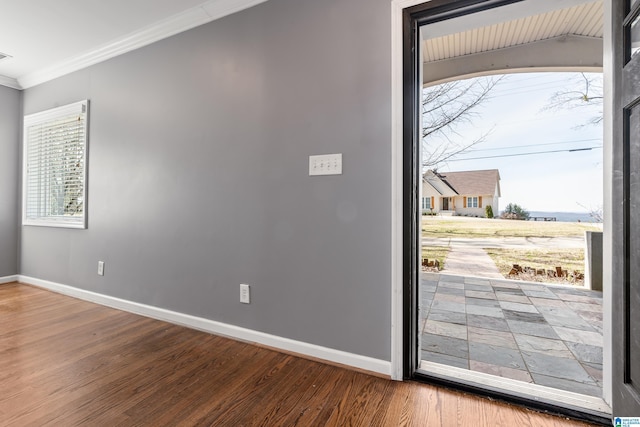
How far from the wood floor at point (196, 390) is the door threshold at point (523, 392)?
50 mm

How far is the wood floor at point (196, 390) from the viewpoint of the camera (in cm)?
131

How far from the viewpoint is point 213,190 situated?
2.20 metres

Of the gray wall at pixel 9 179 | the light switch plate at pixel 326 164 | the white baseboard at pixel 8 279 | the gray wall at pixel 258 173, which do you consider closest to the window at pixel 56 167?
the gray wall at pixel 9 179

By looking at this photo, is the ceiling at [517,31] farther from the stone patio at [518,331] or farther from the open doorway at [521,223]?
the stone patio at [518,331]

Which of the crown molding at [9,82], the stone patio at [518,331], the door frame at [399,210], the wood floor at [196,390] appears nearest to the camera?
the wood floor at [196,390]

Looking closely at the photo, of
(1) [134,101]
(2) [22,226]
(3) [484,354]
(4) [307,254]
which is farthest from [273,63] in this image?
(2) [22,226]

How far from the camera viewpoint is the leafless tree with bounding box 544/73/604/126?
2.08 meters

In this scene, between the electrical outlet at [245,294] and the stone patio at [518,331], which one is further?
the electrical outlet at [245,294]

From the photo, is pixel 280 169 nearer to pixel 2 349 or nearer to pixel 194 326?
pixel 194 326

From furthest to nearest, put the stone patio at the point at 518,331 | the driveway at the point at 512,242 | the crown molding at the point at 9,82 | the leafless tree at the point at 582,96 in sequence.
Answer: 1. the crown molding at the point at 9,82
2. the driveway at the point at 512,242
3. the leafless tree at the point at 582,96
4. the stone patio at the point at 518,331

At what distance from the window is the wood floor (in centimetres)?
146

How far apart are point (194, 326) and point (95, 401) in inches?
34.1

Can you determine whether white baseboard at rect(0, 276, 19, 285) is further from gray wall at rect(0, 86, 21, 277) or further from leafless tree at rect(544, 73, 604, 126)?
leafless tree at rect(544, 73, 604, 126)

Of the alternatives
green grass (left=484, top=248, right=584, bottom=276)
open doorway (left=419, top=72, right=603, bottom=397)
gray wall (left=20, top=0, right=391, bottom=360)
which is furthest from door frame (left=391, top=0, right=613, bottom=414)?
green grass (left=484, top=248, right=584, bottom=276)
